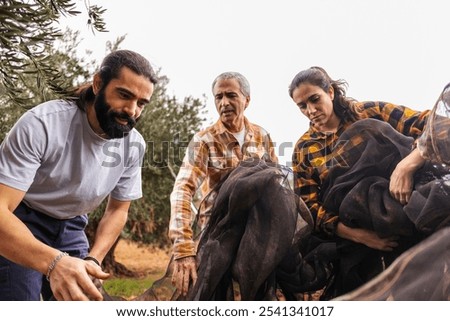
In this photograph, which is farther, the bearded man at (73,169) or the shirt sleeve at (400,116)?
the shirt sleeve at (400,116)

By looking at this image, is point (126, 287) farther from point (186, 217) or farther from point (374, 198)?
point (374, 198)

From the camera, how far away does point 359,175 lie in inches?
192

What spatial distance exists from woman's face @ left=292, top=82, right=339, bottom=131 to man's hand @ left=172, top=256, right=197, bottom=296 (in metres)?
1.25

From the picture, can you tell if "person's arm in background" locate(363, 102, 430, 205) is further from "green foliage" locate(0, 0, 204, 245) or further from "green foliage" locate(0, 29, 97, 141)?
"green foliage" locate(0, 29, 97, 141)

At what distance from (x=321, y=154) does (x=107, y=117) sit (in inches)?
56.3

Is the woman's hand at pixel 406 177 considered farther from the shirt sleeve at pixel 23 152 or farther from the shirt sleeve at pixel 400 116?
the shirt sleeve at pixel 23 152

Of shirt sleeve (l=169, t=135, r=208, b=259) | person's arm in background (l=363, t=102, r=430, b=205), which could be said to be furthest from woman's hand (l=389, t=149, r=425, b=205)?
shirt sleeve (l=169, t=135, r=208, b=259)

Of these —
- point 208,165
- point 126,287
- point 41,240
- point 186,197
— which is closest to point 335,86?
point 208,165

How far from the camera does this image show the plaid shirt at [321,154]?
4875 millimetres

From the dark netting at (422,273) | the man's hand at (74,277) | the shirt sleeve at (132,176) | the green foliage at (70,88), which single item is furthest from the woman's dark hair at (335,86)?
the man's hand at (74,277)

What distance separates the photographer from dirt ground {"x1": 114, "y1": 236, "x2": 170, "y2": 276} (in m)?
5.10

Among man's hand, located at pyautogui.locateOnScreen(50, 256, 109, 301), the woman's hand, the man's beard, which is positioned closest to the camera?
man's hand, located at pyautogui.locateOnScreen(50, 256, 109, 301)

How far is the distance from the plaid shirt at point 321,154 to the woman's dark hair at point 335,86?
53 millimetres

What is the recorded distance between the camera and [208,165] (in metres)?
4.97
